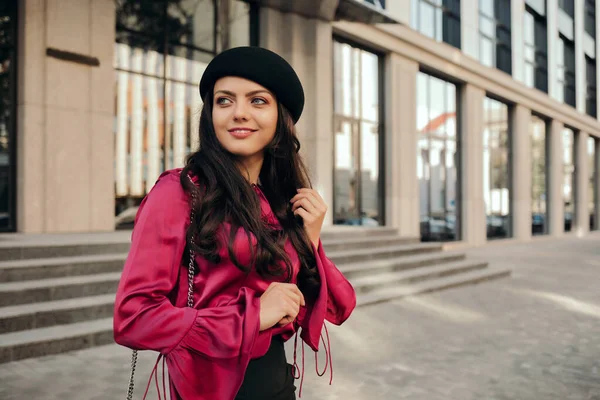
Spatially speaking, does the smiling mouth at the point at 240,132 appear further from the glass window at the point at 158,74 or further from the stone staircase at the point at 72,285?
the glass window at the point at 158,74

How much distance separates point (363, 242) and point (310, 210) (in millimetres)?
8537

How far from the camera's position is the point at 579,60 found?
27219mm

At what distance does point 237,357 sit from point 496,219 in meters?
20.7

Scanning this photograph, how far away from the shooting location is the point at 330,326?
6117mm

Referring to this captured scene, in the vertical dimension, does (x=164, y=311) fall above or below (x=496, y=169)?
below

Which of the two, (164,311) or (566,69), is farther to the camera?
(566,69)

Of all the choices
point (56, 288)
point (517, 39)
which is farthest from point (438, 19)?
point (56, 288)

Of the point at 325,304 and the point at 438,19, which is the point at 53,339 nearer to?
the point at 325,304

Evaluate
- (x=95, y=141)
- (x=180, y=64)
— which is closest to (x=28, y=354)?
(x=95, y=141)

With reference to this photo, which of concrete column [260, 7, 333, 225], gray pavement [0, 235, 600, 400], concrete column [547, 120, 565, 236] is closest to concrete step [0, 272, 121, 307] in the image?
gray pavement [0, 235, 600, 400]

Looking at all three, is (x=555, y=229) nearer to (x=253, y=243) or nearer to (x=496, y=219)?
(x=496, y=219)

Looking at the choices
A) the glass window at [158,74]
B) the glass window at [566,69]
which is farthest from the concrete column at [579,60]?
the glass window at [158,74]

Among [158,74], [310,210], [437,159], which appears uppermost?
[158,74]

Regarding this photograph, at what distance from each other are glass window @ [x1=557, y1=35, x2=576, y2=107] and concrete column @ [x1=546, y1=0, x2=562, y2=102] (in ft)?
4.36
